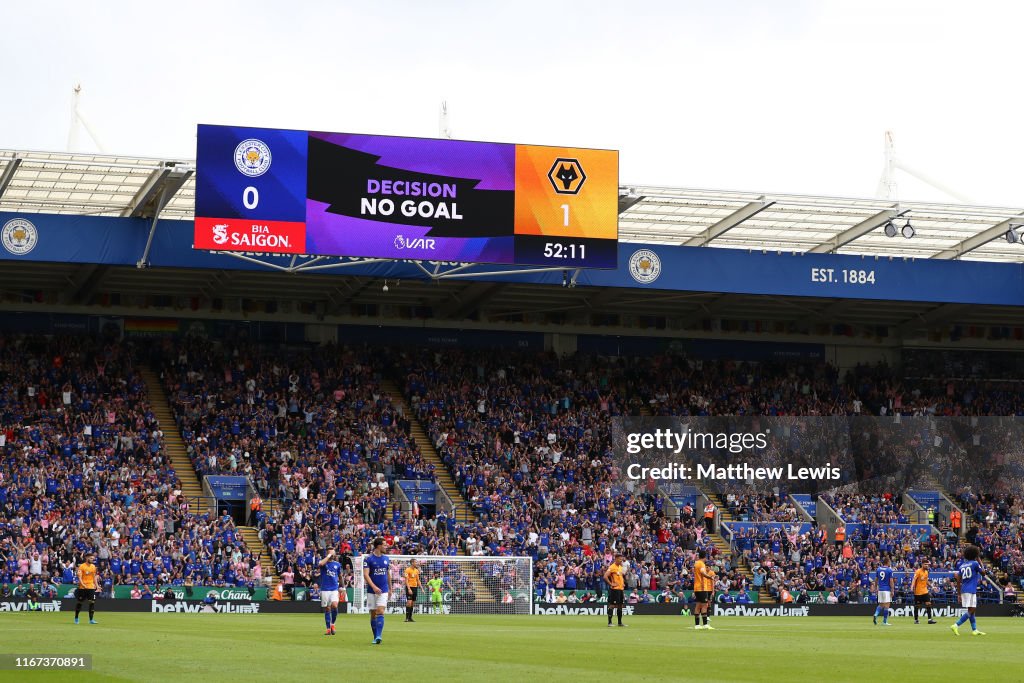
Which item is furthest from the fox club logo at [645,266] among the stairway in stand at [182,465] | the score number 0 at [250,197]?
the stairway in stand at [182,465]

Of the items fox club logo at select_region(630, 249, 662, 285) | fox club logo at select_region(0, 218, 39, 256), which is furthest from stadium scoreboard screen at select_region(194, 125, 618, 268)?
fox club logo at select_region(0, 218, 39, 256)

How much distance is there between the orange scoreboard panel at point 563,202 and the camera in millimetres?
47000

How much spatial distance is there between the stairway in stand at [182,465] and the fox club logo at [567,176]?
15.0 meters

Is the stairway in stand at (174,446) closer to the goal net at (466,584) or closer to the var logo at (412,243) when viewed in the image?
the goal net at (466,584)

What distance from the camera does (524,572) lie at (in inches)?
1794

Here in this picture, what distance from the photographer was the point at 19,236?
47.5 meters

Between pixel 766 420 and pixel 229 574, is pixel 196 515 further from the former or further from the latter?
pixel 766 420

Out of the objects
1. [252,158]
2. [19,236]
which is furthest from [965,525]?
[19,236]

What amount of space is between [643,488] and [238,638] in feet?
99.4

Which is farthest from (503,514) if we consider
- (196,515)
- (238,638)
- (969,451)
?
(238,638)

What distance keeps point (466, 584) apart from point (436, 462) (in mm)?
10133

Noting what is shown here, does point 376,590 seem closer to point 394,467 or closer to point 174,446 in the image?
point 394,467
